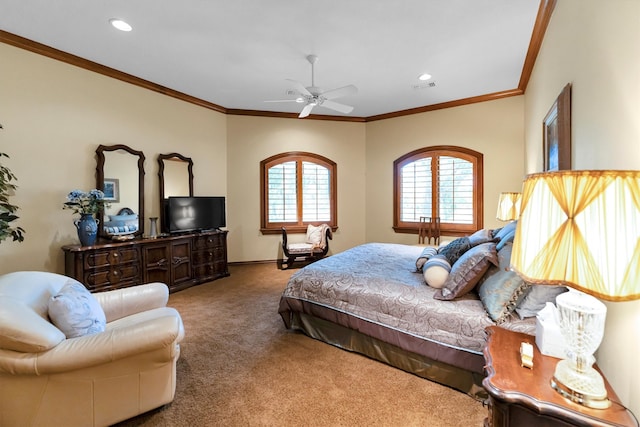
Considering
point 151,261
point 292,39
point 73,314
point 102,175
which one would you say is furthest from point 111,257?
point 292,39

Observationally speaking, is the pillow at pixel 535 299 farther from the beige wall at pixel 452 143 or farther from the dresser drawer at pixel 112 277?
the dresser drawer at pixel 112 277

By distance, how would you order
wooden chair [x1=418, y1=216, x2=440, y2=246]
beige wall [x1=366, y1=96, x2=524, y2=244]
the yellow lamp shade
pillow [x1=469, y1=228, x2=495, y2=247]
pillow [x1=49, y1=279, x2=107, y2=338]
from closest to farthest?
1. the yellow lamp shade
2. pillow [x1=49, y1=279, x2=107, y2=338]
3. pillow [x1=469, y1=228, x2=495, y2=247]
4. beige wall [x1=366, y1=96, x2=524, y2=244]
5. wooden chair [x1=418, y1=216, x2=440, y2=246]

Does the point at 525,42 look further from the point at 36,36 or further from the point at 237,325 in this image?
the point at 36,36

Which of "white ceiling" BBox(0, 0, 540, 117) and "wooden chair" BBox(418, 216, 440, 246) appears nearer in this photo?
"white ceiling" BBox(0, 0, 540, 117)

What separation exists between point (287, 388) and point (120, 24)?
367 centimetres

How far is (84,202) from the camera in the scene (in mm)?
3467

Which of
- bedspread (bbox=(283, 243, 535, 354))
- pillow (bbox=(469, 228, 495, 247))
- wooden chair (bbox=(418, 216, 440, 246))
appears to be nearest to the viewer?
bedspread (bbox=(283, 243, 535, 354))

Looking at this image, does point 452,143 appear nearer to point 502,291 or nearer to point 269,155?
point 269,155

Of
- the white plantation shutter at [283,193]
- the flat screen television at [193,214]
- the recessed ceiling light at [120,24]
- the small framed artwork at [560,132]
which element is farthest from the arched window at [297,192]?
the small framed artwork at [560,132]

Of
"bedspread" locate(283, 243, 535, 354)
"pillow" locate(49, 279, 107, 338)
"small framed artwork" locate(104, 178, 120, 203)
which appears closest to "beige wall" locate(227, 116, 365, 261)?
"small framed artwork" locate(104, 178, 120, 203)

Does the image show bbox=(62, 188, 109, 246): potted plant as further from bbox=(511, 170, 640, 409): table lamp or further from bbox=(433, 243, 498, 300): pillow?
bbox=(511, 170, 640, 409): table lamp

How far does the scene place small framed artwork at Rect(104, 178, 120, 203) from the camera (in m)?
4.01

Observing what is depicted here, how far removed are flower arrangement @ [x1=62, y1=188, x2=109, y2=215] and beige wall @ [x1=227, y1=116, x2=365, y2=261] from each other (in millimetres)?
2446

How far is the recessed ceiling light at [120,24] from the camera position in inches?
114
